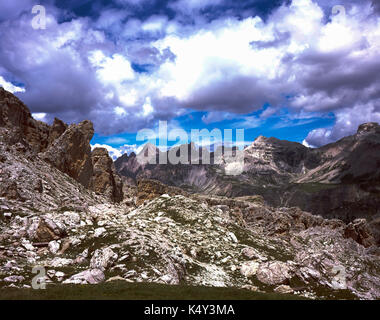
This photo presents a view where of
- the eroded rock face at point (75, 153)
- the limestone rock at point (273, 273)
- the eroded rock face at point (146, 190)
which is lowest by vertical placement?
the limestone rock at point (273, 273)

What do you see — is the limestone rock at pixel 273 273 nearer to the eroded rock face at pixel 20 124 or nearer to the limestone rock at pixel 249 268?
the limestone rock at pixel 249 268

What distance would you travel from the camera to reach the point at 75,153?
107 metres

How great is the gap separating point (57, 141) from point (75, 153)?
729cm

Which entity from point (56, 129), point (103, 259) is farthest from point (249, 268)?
point (56, 129)

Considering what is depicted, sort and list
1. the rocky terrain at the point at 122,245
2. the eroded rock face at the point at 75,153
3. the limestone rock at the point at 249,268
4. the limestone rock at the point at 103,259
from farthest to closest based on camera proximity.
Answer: the eroded rock face at the point at 75,153 < the limestone rock at the point at 249,268 < the limestone rock at the point at 103,259 < the rocky terrain at the point at 122,245

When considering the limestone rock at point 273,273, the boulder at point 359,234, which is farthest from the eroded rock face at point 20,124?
the boulder at point 359,234

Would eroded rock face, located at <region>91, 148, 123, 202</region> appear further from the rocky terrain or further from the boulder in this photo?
the boulder

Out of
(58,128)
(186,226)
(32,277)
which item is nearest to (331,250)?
(186,226)

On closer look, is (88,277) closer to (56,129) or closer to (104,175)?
(56,129)

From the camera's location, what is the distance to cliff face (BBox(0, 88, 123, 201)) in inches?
3597

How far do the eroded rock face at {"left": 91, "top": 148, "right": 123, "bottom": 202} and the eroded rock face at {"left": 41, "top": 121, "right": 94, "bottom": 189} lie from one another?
12.6 meters

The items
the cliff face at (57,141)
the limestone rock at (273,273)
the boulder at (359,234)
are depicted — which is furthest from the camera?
the boulder at (359,234)

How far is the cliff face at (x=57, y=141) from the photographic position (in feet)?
300
